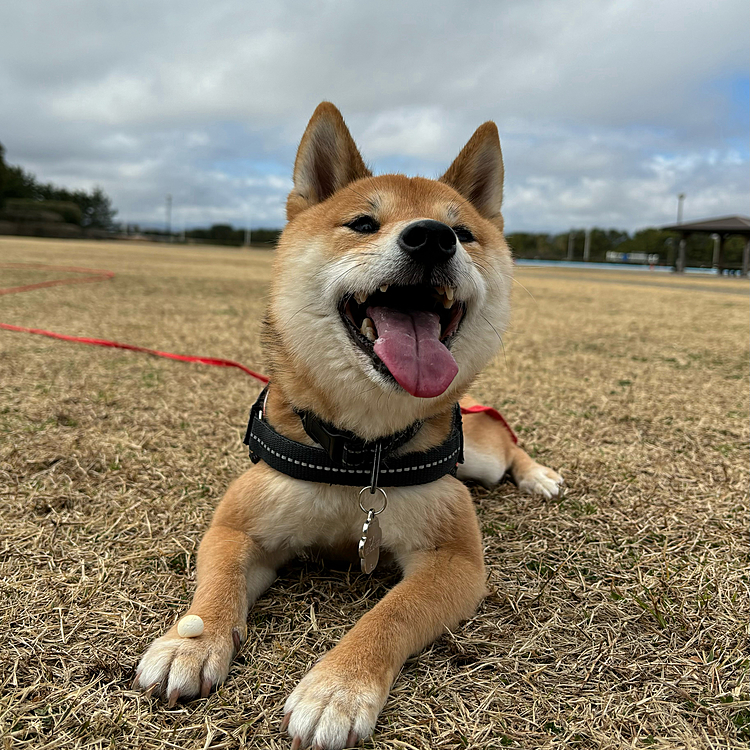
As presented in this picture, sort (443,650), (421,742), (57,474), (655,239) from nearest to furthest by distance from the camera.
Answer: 1. (421,742)
2. (443,650)
3. (57,474)
4. (655,239)

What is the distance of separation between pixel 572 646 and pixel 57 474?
247 cm

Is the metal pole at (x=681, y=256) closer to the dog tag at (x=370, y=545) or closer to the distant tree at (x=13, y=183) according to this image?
the dog tag at (x=370, y=545)

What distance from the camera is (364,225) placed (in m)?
2.12

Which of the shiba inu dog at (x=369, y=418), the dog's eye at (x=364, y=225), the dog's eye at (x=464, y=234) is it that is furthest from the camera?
the dog's eye at (x=464, y=234)

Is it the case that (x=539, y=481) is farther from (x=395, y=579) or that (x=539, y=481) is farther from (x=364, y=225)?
(x=364, y=225)

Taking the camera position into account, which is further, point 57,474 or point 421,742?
point 57,474

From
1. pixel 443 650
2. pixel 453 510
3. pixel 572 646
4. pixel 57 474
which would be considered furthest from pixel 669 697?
pixel 57 474

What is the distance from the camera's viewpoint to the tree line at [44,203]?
5006 centimetres

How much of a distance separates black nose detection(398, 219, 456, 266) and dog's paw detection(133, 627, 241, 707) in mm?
1327

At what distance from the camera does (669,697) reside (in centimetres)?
159

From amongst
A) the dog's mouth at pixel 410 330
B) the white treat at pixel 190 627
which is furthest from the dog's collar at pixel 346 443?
the white treat at pixel 190 627

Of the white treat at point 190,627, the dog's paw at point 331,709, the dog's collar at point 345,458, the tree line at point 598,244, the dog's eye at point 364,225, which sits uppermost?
the tree line at point 598,244

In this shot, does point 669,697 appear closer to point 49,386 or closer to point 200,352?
point 49,386

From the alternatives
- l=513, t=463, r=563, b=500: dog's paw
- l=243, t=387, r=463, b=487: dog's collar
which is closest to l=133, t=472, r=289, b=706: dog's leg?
l=243, t=387, r=463, b=487: dog's collar
